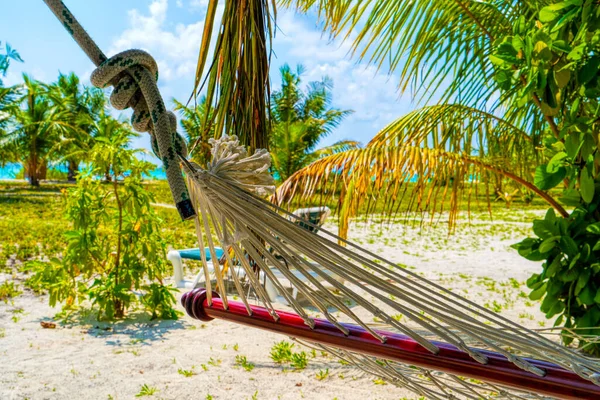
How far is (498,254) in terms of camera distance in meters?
6.68

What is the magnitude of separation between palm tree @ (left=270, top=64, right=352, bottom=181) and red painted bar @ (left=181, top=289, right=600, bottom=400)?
371 inches

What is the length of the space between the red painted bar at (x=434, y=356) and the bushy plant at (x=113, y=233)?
234 cm

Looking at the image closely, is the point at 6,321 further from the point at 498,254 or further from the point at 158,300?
the point at 498,254

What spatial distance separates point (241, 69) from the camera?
154cm

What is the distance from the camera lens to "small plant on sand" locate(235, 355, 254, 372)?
2555 mm

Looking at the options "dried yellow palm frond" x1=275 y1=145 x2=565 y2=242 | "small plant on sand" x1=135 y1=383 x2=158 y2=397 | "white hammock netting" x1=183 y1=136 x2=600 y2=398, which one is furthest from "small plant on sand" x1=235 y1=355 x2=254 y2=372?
"white hammock netting" x1=183 y1=136 x2=600 y2=398

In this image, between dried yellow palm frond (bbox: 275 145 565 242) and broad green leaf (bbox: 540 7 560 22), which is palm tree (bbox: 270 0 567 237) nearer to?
dried yellow palm frond (bbox: 275 145 565 242)

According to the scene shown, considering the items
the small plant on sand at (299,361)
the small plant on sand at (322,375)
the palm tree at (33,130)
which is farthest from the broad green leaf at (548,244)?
the palm tree at (33,130)

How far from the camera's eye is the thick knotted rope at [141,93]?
34.9 inches

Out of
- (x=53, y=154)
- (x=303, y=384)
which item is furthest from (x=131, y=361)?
(x=53, y=154)

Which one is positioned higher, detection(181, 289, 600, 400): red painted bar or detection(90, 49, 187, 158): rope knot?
detection(90, 49, 187, 158): rope knot

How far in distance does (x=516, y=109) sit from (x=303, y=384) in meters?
1.92

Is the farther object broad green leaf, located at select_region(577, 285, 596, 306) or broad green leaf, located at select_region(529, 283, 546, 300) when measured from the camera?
broad green leaf, located at select_region(529, 283, 546, 300)

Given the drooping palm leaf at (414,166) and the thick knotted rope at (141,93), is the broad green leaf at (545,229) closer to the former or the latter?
the drooping palm leaf at (414,166)
